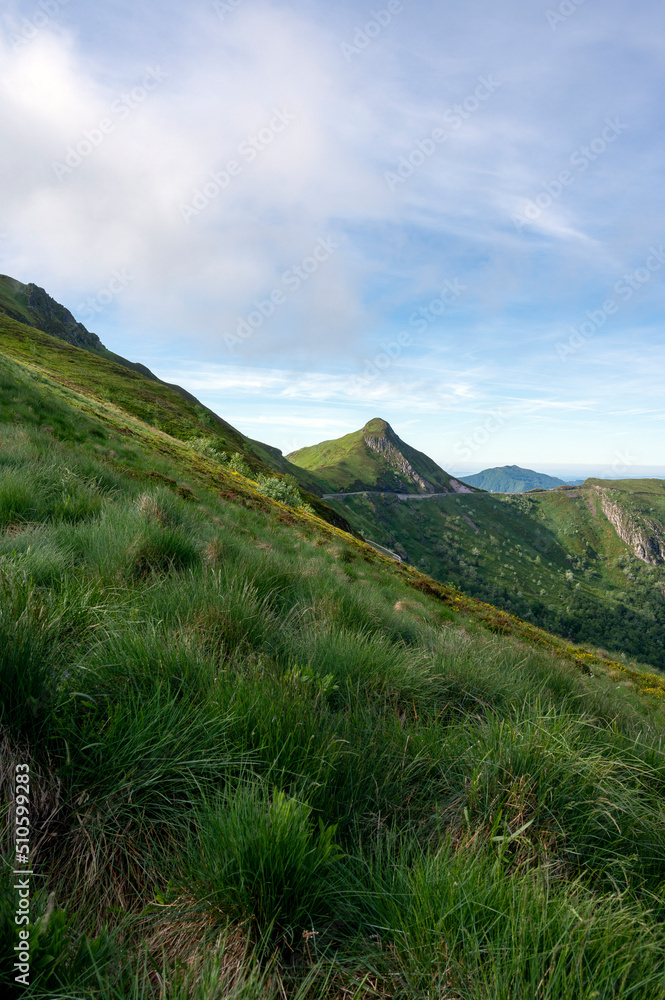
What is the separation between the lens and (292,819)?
1.68 metres

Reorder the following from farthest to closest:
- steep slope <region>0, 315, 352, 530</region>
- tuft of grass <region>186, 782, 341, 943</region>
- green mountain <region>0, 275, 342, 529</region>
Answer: green mountain <region>0, 275, 342, 529</region>
steep slope <region>0, 315, 352, 530</region>
tuft of grass <region>186, 782, 341, 943</region>

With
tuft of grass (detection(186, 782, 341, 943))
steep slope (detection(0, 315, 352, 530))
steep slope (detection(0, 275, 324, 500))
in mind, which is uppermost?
steep slope (detection(0, 275, 324, 500))

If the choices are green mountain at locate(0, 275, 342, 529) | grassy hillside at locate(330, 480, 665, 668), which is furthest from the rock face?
grassy hillside at locate(330, 480, 665, 668)

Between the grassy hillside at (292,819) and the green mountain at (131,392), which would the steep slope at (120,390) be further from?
the grassy hillside at (292,819)

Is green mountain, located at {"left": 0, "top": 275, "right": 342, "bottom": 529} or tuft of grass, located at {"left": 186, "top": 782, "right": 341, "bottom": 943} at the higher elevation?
green mountain, located at {"left": 0, "top": 275, "right": 342, "bottom": 529}

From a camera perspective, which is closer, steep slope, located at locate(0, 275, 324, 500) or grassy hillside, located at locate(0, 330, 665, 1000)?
grassy hillside, located at locate(0, 330, 665, 1000)

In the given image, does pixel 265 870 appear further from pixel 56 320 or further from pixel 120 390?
pixel 56 320

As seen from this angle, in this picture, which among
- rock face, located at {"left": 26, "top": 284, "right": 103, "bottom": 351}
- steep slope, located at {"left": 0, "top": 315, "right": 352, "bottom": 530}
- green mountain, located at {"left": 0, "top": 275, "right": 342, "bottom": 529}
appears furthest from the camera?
rock face, located at {"left": 26, "top": 284, "right": 103, "bottom": 351}

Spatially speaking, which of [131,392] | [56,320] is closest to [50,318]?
[56,320]

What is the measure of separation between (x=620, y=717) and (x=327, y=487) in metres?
191

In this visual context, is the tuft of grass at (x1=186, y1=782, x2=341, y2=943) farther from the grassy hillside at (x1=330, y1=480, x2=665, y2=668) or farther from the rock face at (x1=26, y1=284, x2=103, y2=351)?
the rock face at (x1=26, y1=284, x2=103, y2=351)

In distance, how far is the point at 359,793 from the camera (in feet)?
7.36

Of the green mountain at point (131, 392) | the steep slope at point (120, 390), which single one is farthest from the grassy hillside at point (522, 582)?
the steep slope at point (120, 390)

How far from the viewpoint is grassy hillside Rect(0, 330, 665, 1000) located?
4.59 feet
